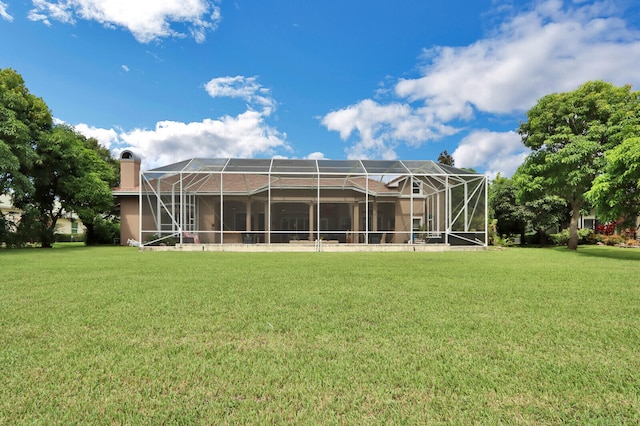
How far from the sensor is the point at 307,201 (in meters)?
18.1

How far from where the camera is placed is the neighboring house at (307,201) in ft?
53.7

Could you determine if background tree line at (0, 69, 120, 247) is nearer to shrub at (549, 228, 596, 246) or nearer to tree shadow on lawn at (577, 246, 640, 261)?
tree shadow on lawn at (577, 246, 640, 261)

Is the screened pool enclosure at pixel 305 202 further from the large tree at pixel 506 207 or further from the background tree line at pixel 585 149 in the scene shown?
the large tree at pixel 506 207

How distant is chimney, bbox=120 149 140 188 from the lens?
858 inches

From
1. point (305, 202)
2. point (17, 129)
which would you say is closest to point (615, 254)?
point (305, 202)

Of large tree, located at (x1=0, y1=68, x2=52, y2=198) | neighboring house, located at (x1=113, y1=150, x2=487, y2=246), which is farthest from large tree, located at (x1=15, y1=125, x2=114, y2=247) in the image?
neighboring house, located at (x1=113, y1=150, x2=487, y2=246)

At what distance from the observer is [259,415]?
1921 mm

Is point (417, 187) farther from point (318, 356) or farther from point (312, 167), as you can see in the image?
point (318, 356)

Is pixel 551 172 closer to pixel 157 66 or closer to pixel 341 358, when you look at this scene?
pixel 341 358

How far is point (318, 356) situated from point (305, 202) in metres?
15.5

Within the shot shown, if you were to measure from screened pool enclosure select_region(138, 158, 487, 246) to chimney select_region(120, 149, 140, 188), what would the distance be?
6497 millimetres

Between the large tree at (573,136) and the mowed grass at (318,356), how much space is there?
1214cm

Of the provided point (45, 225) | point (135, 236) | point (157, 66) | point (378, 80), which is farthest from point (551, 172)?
point (45, 225)

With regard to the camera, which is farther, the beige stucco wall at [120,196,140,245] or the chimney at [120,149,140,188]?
the chimney at [120,149,140,188]
